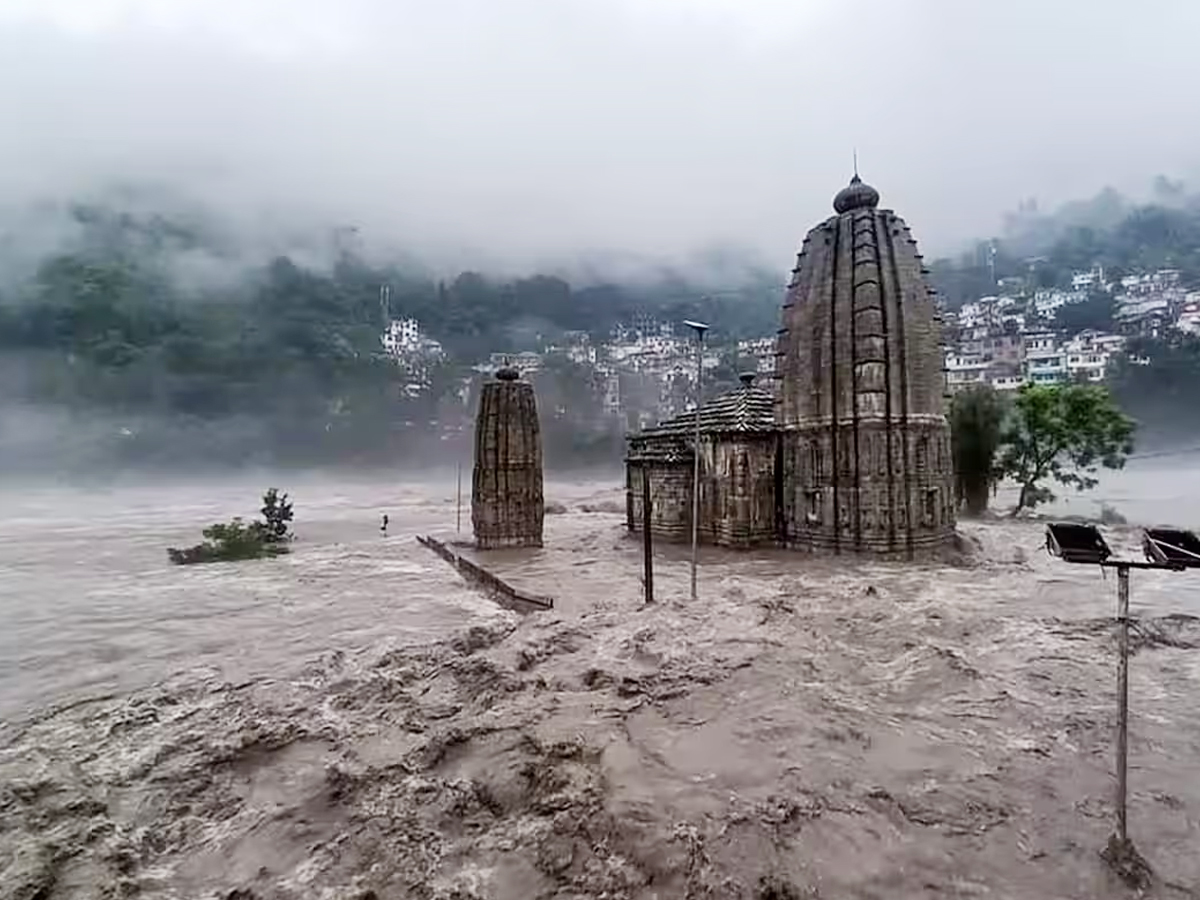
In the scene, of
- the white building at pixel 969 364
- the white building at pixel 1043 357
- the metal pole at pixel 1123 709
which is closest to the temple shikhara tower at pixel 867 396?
the metal pole at pixel 1123 709

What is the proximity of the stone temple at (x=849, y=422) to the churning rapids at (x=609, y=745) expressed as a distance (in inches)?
196

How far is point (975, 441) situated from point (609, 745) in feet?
120

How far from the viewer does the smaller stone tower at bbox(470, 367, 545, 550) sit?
1171 inches

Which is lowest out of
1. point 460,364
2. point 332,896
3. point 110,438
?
point 332,896

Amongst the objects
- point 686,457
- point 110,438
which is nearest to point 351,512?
point 686,457

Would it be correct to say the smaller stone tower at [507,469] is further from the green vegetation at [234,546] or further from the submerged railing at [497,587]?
the green vegetation at [234,546]

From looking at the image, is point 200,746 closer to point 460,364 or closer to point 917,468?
point 917,468

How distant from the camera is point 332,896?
265 inches

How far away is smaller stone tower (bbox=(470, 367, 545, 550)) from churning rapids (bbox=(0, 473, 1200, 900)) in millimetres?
9353

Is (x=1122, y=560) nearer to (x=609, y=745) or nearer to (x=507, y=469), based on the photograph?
(x=609, y=745)

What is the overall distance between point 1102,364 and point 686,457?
94.6 metres

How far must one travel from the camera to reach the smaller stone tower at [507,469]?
29750 millimetres

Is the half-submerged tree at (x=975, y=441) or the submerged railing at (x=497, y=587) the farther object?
the half-submerged tree at (x=975, y=441)

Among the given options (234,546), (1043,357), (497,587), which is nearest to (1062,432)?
(497,587)
